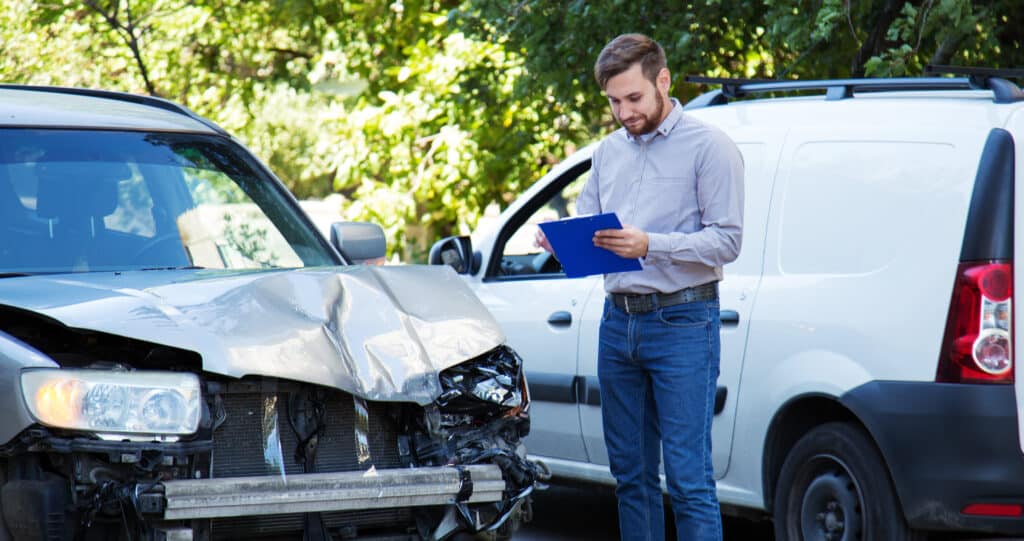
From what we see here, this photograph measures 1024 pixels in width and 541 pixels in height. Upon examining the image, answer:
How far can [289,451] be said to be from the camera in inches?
168

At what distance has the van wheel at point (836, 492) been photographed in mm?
5223

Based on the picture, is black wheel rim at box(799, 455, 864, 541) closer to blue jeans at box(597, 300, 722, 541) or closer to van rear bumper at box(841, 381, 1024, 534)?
van rear bumper at box(841, 381, 1024, 534)

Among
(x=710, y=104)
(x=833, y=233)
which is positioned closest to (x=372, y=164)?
(x=710, y=104)

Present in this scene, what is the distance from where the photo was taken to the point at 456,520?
4348 mm

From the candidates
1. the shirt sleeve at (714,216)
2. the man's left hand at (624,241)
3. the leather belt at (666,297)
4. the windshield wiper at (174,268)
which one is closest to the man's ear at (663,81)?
the shirt sleeve at (714,216)

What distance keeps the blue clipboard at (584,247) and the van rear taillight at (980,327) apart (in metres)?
1.15

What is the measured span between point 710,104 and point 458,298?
2.36 m

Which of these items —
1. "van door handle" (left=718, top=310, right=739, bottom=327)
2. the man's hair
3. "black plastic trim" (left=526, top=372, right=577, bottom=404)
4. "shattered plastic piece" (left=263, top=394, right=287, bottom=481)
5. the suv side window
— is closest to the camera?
"shattered plastic piece" (left=263, top=394, right=287, bottom=481)

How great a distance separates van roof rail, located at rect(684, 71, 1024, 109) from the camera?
5.30 m

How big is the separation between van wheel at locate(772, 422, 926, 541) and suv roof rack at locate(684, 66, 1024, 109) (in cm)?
133

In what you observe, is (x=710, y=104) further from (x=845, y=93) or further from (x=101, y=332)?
(x=101, y=332)

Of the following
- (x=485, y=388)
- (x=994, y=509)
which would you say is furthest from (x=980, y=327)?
(x=485, y=388)

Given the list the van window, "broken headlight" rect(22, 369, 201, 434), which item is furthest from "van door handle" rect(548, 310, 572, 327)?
"broken headlight" rect(22, 369, 201, 434)

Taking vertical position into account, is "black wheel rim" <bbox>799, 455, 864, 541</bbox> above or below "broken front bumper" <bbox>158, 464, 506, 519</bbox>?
below
